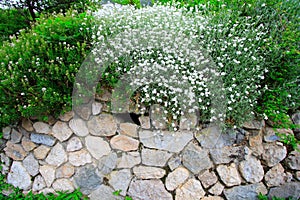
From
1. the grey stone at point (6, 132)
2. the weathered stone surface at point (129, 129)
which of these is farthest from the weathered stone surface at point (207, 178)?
the grey stone at point (6, 132)

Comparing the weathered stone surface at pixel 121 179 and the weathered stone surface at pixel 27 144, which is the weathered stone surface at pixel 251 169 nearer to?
the weathered stone surface at pixel 121 179

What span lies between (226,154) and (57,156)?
6.16 feet

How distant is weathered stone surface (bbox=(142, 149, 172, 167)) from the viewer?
2605 mm

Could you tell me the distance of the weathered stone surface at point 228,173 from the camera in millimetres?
2637

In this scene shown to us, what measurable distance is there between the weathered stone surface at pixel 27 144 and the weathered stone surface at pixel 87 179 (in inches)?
24.6

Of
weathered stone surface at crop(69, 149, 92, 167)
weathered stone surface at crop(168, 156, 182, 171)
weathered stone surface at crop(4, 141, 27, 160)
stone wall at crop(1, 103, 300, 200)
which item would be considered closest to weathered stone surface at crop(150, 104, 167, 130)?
stone wall at crop(1, 103, 300, 200)

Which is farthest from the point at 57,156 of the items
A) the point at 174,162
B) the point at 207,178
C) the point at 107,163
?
the point at 207,178

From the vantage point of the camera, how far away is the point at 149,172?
2.64 metres

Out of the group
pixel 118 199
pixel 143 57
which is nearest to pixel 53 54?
pixel 143 57

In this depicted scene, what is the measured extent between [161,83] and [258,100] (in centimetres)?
115

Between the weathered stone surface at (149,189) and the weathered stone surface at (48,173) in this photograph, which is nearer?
the weathered stone surface at (149,189)

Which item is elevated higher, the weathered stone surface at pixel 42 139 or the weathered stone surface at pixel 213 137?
the weathered stone surface at pixel 213 137

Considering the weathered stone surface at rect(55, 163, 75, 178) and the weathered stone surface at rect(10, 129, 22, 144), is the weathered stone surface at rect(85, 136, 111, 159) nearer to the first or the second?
the weathered stone surface at rect(55, 163, 75, 178)

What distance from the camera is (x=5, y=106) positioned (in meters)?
2.69
